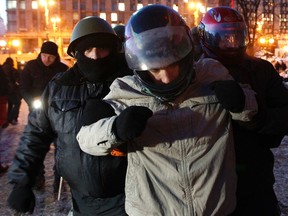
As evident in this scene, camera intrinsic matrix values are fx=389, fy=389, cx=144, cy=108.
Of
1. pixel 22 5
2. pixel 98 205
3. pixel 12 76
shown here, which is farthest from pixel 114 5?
pixel 98 205

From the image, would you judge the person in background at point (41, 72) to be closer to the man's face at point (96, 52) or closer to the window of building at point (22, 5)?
the man's face at point (96, 52)

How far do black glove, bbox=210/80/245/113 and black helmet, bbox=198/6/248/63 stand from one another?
64cm

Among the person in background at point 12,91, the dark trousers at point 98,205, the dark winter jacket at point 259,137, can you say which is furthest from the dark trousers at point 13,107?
the dark winter jacket at point 259,137

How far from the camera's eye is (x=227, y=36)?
2.11 metres

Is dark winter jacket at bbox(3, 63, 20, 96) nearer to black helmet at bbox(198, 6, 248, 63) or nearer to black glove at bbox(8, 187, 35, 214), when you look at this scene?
black glove at bbox(8, 187, 35, 214)

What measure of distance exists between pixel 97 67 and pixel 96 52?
0.12 metres

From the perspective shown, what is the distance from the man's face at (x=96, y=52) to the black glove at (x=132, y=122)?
938 mm

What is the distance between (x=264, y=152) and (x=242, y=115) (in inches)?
20.0

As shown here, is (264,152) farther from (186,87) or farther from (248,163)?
(186,87)

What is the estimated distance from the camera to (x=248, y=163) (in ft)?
5.95

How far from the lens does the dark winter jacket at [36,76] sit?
5.53 metres

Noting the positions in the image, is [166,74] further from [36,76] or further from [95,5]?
[95,5]

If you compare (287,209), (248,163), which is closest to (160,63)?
(248,163)

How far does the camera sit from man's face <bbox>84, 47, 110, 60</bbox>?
223 cm
